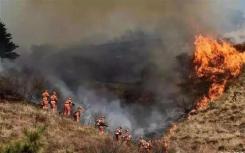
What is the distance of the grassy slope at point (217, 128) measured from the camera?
1384 inches

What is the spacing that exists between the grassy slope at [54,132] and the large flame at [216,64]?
2369cm

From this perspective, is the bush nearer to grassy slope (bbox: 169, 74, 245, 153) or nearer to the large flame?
grassy slope (bbox: 169, 74, 245, 153)

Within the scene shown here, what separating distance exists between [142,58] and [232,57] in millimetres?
18780

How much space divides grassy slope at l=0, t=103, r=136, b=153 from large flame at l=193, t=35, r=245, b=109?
2369 cm

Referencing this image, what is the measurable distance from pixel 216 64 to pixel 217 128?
18053 millimetres

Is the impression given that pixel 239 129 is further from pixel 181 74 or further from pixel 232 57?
pixel 181 74

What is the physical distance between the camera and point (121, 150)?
75.8 feet

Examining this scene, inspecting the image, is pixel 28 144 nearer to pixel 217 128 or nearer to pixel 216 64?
pixel 217 128

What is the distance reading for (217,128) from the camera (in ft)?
138

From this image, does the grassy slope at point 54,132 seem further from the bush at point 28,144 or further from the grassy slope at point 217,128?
the bush at point 28,144

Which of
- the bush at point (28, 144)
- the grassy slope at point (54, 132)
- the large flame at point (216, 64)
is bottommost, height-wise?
the bush at point (28, 144)

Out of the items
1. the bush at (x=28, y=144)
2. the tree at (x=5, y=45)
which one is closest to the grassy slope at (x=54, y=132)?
the bush at (x=28, y=144)

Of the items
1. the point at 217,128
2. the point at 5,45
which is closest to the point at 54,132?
the point at 217,128

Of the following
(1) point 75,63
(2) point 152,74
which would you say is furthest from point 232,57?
(1) point 75,63
